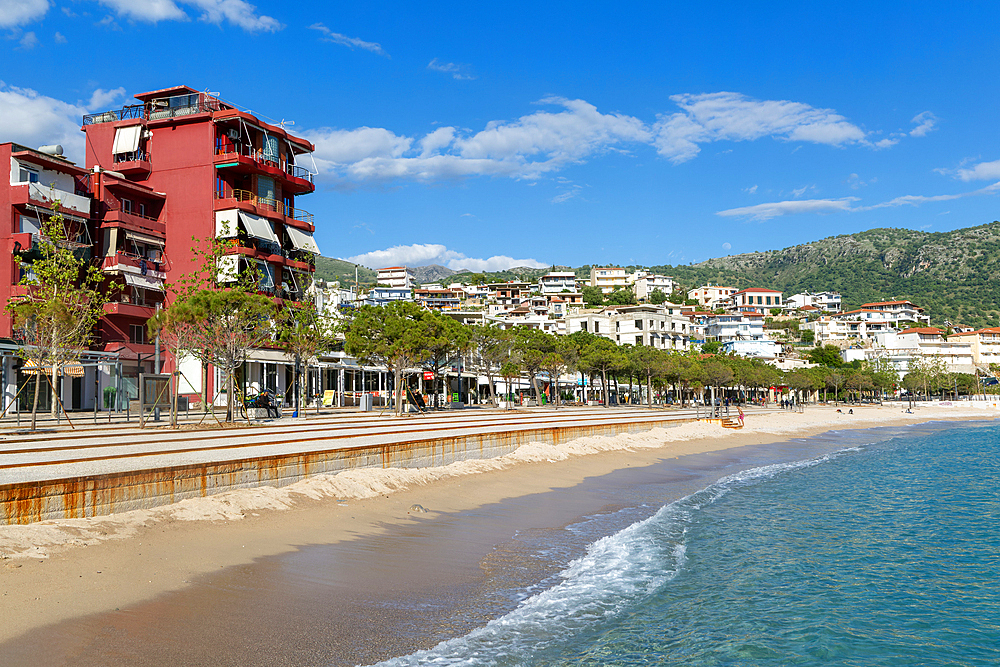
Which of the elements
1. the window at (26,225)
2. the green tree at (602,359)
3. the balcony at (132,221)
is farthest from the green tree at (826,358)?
the window at (26,225)

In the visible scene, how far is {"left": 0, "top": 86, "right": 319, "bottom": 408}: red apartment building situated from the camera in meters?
44.8

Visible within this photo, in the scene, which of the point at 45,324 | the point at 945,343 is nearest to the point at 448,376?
the point at 45,324

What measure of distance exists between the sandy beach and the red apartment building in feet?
112

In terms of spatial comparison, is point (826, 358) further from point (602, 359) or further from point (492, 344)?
point (492, 344)

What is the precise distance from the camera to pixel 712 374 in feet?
254

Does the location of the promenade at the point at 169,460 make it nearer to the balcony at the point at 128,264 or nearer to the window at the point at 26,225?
the balcony at the point at 128,264

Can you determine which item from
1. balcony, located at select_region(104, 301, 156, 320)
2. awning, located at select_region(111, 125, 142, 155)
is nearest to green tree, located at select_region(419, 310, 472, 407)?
balcony, located at select_region(104, 301, 156, 320)

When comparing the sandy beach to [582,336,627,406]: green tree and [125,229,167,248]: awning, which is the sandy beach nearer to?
A: [125,229,167,248]: awning

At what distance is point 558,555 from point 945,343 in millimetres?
166781

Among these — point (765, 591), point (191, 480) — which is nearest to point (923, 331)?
point (765, 591)

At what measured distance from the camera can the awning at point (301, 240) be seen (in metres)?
54.6

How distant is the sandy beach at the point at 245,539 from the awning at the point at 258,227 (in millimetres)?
36085

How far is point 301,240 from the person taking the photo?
55.3 m

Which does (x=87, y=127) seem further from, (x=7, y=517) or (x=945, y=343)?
(x=945, y=343)
